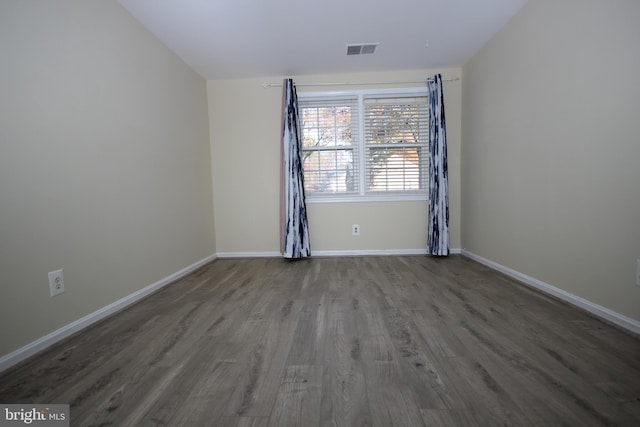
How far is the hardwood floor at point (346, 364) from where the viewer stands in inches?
38.2

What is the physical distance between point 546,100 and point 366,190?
6.25 ft

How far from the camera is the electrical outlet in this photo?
1.50 meters

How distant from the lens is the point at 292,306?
1.96m

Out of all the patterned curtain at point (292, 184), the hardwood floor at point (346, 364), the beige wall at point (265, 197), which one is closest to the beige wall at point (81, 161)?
the hardwood floor at point (346, 364)

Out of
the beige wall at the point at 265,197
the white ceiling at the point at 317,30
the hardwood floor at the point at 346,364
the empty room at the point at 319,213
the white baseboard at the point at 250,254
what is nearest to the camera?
the hardwood floor at the point at 346,364

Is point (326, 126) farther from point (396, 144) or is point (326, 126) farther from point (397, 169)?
point (397, 169)

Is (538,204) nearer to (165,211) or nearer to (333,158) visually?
(333,158)

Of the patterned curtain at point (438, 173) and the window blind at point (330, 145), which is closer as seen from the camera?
the patterned curtain at point (438, 173)

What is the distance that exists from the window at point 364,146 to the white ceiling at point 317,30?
0.41 metres

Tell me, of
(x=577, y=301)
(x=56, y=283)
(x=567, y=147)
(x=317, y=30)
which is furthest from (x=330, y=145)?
(x=56, y=283)

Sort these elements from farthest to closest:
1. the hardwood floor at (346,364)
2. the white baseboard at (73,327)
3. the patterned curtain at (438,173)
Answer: the patterned curtain at (438,173) → the white baseboard at (73,327) → the hardwood floor at (346,364)

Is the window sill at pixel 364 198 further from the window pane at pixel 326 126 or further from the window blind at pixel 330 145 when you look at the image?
the window pane at pixel 326 126

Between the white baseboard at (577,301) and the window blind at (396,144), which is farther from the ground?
the window blind at (396,144)

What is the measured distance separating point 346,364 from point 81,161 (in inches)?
77.5
